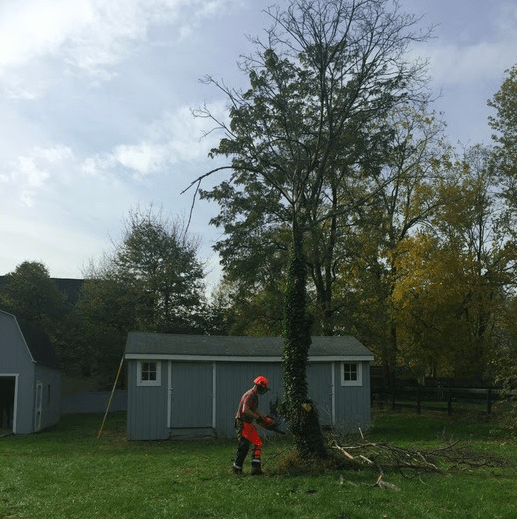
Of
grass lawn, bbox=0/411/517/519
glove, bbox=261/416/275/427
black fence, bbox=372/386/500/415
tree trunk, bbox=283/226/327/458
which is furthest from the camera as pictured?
black fence, bbox=372/386/500/415

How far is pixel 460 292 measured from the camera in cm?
2709

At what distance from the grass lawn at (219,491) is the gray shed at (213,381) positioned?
4.22 m

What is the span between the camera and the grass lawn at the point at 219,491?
Answer: 7.95 meters

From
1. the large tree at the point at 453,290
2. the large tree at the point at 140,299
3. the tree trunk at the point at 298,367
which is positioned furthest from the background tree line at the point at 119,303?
the tree trunk at the point at 298,367

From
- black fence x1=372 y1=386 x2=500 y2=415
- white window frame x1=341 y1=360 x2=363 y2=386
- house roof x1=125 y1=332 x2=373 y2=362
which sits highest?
house roof x1=125 y1=332 x2=373 y2=362

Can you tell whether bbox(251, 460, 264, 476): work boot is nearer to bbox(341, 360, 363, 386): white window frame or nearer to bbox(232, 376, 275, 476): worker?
bbox(232, 376, 275, 476): worker

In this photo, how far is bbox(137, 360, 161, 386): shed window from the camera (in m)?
18.5

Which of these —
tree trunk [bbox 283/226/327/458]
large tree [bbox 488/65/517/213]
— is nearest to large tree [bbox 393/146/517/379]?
large tree [bbox 488/65/517/213]

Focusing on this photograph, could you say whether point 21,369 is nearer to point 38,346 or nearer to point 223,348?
point 38,346

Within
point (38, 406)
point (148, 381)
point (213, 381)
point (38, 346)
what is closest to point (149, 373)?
point (148, 381)

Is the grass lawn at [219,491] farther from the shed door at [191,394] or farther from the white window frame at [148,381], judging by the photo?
the shed door at [191,394]

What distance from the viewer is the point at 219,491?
9062mm

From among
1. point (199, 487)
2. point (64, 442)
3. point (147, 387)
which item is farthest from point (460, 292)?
point (199, 487)

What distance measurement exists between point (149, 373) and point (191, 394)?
1351 millimetres
